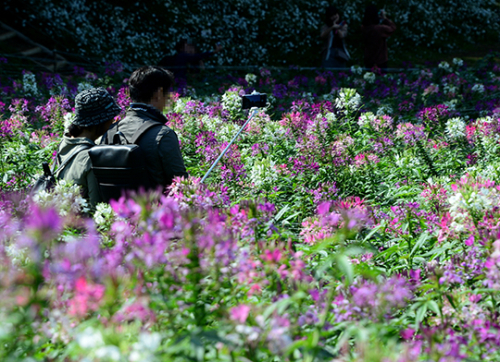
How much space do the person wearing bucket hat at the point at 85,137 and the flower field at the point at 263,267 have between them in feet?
1.77

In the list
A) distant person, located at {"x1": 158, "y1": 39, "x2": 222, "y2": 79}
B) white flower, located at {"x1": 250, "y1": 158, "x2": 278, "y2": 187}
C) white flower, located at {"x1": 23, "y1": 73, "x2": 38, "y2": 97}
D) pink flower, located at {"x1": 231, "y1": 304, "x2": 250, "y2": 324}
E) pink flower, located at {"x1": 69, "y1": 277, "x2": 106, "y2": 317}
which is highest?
distant person, located at {"x1": 158, "y1": 39, "x2": 222, "y2": 79}

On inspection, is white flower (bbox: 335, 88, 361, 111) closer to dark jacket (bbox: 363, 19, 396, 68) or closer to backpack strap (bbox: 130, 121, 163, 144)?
backpack strap (bbox: 130, 121, 163, 144)

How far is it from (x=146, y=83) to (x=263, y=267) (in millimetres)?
2386

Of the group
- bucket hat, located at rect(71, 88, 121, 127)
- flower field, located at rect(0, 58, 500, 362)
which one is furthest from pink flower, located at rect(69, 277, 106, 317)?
bucket hat, located at rect(71, 88, 121, 127)

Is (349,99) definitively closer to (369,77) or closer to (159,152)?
(159,152)

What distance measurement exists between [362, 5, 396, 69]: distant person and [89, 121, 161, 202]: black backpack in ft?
30.3

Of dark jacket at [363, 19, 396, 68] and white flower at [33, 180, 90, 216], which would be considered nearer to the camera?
white flower at [33, 180, 90, 216]

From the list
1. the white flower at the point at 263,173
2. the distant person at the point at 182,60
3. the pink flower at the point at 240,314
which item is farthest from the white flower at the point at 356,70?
the pink flower at the point at 240,314

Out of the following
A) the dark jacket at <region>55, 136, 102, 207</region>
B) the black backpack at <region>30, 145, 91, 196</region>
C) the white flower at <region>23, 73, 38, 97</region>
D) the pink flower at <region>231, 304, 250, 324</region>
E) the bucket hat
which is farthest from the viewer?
the white flower at <region>23, 73, 38, 97</region>

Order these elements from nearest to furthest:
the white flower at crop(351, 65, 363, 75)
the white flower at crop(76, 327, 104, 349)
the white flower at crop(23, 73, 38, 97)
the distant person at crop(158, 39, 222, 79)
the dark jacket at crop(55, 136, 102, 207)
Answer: the white flower at crop(76, 327, 104, 349) < the dark jacket at crop(55, 136, 102, 207) < the white flower at crop(23, 73, 38, 97) < the distant person at crop(158, 39, 222, 79) < the white flower at crop(351, 65, 363, 75)

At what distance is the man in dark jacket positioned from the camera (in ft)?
12.0

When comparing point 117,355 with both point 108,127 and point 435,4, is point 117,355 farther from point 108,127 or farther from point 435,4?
point 435,4

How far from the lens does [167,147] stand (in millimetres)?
3660

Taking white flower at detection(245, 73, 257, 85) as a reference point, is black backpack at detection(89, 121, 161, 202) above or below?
below
